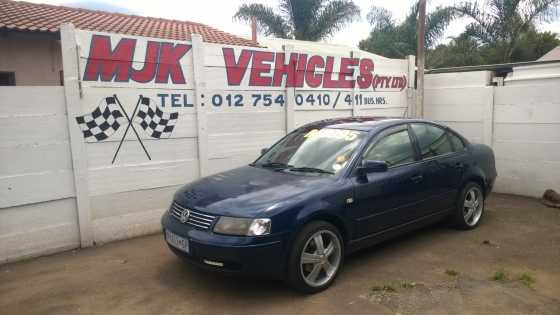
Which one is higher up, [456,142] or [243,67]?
[243,67]

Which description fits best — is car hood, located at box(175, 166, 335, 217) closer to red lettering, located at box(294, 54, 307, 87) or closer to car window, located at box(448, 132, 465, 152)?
car window, located at box(448, 132, 465, 152)

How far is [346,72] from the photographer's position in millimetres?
8070

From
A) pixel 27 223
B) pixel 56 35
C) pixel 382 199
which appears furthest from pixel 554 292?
pixel 56 35

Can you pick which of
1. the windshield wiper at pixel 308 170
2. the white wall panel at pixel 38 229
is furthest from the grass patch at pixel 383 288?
the white wall panel at pixel 38 229

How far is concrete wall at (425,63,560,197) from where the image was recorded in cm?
736

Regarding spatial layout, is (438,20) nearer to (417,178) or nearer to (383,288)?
(417,178)

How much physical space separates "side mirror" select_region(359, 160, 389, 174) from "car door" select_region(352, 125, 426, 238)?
0.09 meters

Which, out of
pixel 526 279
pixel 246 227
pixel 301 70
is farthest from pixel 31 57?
pixel 526 279

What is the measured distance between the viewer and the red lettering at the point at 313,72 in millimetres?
7473

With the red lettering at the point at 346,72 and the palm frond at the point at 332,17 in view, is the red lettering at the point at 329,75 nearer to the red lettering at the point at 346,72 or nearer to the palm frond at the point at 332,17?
the red lettering at the point at 346,72

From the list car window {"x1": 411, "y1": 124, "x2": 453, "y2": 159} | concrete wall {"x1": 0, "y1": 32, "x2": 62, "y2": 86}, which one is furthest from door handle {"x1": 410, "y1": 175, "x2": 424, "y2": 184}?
concrete wall {"x1": 0, "y1": 32, "x2": 62, "y2": 86}

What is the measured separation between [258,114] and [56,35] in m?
7.46

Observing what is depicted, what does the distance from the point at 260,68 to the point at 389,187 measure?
3219mm

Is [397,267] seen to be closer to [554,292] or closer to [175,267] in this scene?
[554,292]
